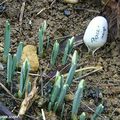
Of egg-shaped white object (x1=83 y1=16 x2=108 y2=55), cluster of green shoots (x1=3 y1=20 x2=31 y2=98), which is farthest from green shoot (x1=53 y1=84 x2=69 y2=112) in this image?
egg-shaped white object (x1=83 y1=16 x2=108 y2=55)

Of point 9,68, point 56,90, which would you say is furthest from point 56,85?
point 9,68

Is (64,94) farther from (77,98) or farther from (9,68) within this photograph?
(9,68)

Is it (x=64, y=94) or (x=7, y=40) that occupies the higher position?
(x=7, y=40)

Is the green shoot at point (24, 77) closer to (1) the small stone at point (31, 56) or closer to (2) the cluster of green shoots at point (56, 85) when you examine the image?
(2) the cluster of green shoots at point (56, 85)

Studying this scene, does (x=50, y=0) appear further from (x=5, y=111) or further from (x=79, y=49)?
(x=5, y=111)

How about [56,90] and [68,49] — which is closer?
[56,90]

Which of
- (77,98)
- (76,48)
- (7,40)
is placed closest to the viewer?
(77,98)
